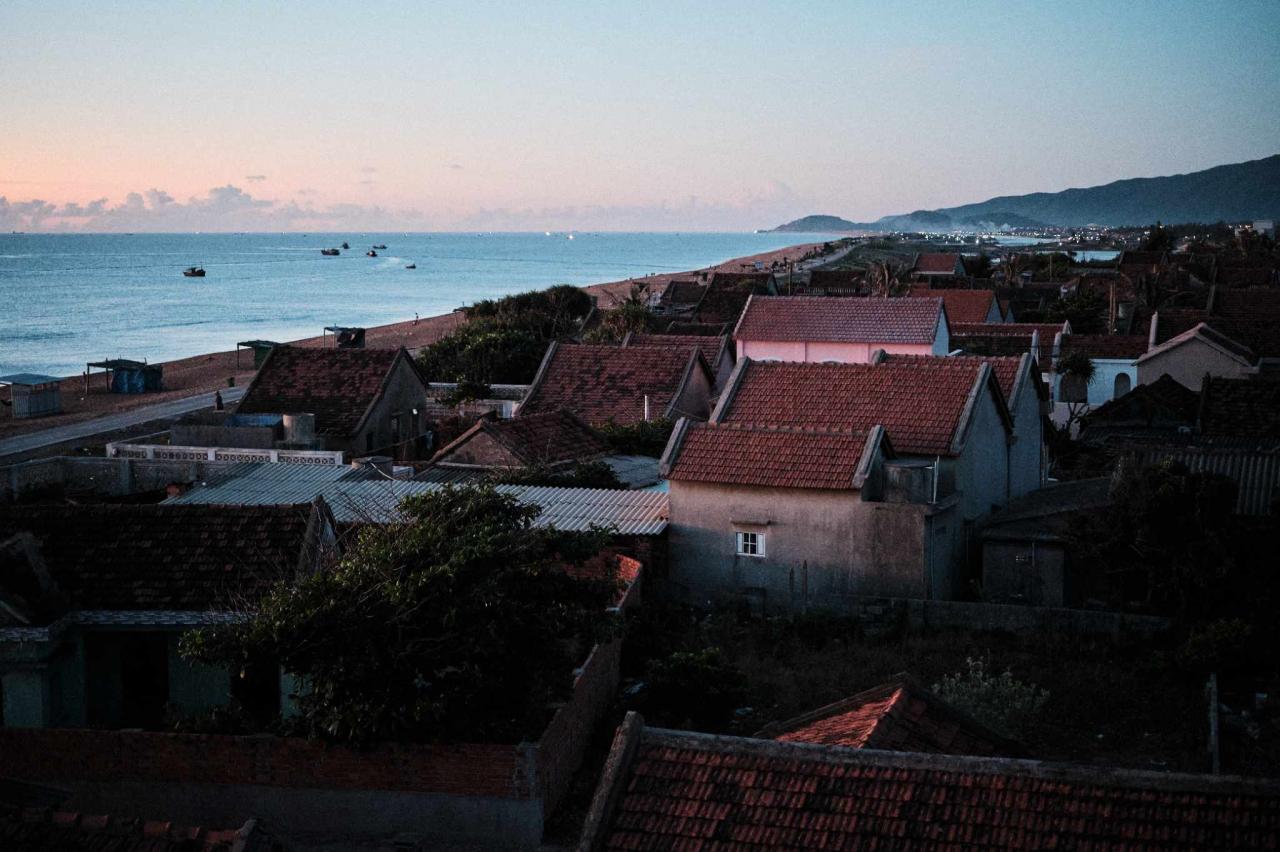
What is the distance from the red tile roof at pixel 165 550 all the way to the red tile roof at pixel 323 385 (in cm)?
1647

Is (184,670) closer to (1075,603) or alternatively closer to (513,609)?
(513,609)

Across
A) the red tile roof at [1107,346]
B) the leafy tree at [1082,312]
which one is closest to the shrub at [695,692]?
the red tile roof at [1107,346]

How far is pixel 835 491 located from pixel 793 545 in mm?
1217

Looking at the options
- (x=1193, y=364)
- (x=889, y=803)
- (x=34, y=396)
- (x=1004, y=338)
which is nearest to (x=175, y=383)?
(x=34, y=396)

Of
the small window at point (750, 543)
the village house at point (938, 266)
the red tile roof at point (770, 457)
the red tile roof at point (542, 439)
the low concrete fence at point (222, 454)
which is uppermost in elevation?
the village house at point (938, 266)

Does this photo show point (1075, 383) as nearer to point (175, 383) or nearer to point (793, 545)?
point (793, 545)

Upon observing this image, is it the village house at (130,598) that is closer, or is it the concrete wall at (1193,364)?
the village house at (130,598)

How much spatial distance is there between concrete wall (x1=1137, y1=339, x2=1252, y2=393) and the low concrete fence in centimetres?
2760

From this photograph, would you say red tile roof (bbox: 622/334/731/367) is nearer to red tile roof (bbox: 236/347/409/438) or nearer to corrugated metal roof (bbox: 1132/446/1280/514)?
red tile roof (bbox: 236/347/409/438)

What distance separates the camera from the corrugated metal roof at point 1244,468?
2220 centimetres

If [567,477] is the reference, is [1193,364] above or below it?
above

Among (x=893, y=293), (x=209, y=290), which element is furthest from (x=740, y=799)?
(x=209, y=290)

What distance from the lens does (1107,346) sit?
153ft

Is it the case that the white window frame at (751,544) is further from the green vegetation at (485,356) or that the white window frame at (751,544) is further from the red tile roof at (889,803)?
the green vegetation at (485,356)
